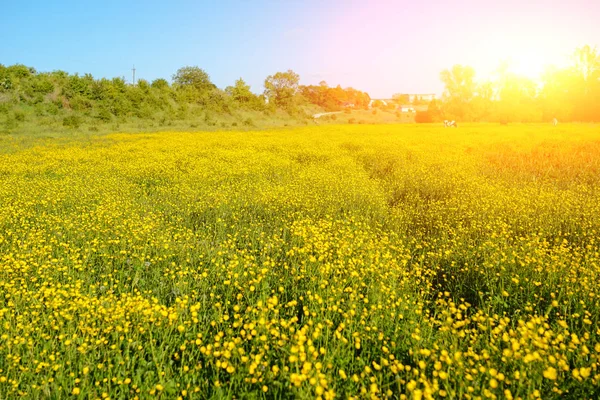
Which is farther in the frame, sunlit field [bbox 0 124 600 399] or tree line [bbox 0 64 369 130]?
tree line [bbox 0 64 369 130]

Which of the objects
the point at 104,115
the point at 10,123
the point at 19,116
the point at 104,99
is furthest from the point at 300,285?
the point at 104,99

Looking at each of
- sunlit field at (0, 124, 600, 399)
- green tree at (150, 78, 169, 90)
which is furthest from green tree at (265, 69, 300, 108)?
sunlit field at (0, 124, 600, 399)

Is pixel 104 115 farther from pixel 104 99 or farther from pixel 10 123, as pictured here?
pixel 10 123

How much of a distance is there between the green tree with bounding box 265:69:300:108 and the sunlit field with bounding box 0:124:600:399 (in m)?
61.2

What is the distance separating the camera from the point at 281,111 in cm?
5944

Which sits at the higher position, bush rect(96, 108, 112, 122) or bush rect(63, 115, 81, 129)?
bush rect(96, 108, 112, 122)

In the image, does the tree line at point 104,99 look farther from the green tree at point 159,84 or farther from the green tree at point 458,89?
the green tree at point 458,89

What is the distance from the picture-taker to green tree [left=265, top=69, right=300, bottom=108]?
70606mm

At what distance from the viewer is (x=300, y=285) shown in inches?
→ 185

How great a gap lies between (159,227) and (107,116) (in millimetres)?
37169

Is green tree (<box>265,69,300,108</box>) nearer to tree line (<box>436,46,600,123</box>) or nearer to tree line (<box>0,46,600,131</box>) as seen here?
tree line (<box>0,46,600,131</box>)

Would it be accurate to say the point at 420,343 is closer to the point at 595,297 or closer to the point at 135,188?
the point at 595,297

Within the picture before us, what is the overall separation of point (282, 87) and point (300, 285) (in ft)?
240

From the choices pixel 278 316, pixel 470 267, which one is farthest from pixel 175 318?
pixel 470 267
